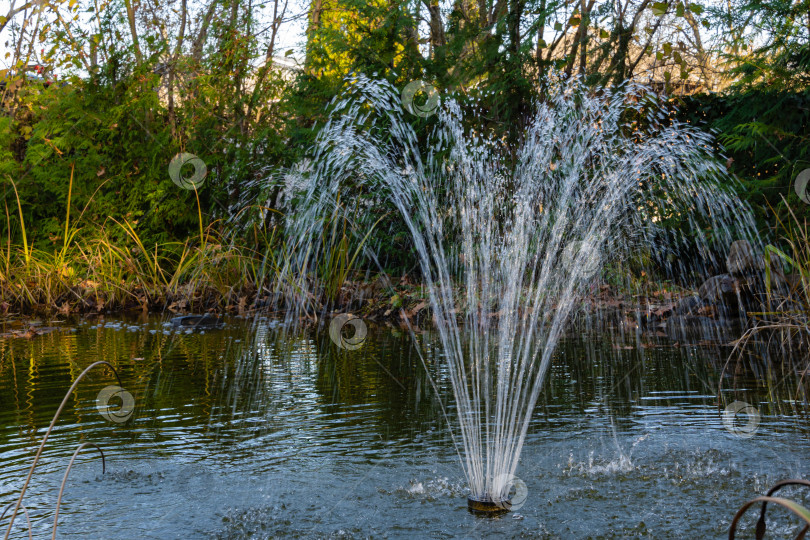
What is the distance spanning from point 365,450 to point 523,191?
607 centimetres

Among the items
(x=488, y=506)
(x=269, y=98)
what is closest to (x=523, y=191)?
(x=269, y=98)

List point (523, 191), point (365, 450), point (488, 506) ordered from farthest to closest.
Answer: point (523, 191) → point (365, 450) → point (488, 506)

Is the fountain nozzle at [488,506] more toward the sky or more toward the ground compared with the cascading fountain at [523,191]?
more toward the ground

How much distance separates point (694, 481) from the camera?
9.45 ft

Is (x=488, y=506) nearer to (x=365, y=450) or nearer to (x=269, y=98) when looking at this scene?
(x=365, y=450)

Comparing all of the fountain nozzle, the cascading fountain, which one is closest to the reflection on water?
the fountain nozzle

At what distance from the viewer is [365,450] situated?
332 centimetres

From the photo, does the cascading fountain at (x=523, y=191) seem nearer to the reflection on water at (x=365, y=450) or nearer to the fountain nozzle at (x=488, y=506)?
the reflection on water at (x=365, y=450)

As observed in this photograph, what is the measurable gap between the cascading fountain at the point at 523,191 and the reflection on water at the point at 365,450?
9.94 ft

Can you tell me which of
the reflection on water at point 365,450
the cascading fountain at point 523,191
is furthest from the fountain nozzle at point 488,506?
the cascading fountain at point 523,191

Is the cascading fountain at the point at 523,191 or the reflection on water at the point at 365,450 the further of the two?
the cascading fountain at the point at 523,191

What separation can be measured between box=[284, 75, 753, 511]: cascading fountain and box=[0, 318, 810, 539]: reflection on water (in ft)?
9.94

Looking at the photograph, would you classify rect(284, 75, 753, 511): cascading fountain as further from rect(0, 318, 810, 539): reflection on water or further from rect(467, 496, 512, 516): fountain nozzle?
rect(467, 496, 512, 516): fountain nozzle

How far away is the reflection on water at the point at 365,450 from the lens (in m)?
2.54
